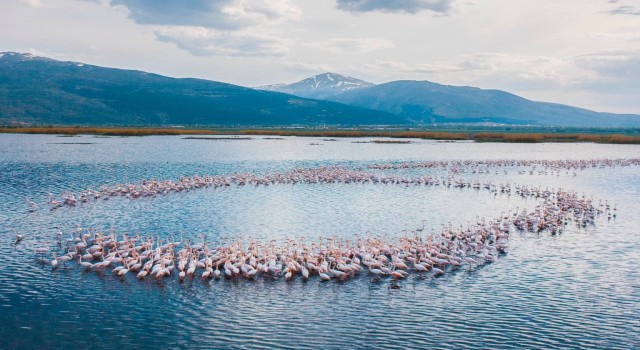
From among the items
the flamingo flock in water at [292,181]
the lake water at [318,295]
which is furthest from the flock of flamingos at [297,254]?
the flamingo flock in water at [292,181]

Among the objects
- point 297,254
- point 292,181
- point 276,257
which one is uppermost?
point 292,181

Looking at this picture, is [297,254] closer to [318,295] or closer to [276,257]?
[276,257]

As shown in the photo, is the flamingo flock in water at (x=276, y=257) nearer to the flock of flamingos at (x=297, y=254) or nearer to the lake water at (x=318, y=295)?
the flock of flamingos at (x=297, y=254)

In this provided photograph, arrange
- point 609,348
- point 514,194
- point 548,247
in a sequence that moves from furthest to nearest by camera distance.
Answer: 1. point 514,194
2. point 548,247
3. point 609,348

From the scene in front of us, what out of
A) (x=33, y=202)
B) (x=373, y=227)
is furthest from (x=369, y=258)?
(x=33, y=202)

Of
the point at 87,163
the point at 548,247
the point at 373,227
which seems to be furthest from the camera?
the point at 87,163

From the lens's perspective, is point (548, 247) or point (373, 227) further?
point (373, 227)

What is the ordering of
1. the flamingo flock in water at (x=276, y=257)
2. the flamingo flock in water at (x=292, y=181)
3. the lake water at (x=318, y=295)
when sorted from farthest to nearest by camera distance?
the flamingo flock in water at (x=292, y=181) → the flamingo flock in water at (x=276, y=257) → the lake water at (x=318, y=295)

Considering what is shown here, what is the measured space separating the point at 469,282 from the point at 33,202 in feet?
108

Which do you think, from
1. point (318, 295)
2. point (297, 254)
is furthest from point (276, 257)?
point (318, 295)

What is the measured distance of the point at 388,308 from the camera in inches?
883

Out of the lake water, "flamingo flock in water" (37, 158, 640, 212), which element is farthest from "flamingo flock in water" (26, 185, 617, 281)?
"flamingo flock in water" (37, 158, 640, 212)

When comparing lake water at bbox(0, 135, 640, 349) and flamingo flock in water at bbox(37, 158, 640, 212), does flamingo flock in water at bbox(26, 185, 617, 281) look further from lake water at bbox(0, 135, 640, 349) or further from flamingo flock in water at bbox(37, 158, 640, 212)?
flamingo flock in water at bbox(37, 158, 640, 212)

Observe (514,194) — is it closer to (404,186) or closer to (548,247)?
(404,186)
